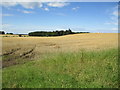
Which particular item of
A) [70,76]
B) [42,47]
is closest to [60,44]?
[42,47]

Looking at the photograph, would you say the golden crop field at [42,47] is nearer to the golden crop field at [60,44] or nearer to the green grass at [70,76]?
the golden crop field at [60,44]

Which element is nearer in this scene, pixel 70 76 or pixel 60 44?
pixel 70 76

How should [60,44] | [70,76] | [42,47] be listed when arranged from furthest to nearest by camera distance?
[60,44], [42,47], [70,76]

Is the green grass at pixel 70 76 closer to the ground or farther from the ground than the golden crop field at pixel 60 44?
closer to the ground

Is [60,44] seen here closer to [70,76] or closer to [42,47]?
[42,47]

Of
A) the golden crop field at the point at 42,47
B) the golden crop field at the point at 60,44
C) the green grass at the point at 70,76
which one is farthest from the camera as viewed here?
the golden crop field at the point at 60,44

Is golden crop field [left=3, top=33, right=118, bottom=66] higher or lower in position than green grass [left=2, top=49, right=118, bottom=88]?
higher

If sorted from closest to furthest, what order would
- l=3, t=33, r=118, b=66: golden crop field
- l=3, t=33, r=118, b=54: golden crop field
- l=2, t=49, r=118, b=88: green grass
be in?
l=2, t=49, r=118, b=88: green grass < l=3, t=33, r=118, b=66: golden crop field < l=3, t=33, r=118, b=54: golden crop field

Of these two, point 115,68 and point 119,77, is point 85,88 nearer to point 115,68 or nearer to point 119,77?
point 119,77

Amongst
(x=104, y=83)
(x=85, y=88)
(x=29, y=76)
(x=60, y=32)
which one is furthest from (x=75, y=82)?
(x=60, y=32)

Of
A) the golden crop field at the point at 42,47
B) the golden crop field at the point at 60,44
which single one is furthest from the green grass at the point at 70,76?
the golden crop field at the point at 60,44

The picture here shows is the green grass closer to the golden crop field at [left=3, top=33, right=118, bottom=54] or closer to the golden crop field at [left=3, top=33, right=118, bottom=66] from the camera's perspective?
the golden crop field at [left=3, top=33, right=118, bottom=66]

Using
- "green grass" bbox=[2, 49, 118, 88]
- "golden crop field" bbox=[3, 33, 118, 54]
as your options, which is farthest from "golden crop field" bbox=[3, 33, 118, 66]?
"green grass" bbox=[2, 49, 118, 88]

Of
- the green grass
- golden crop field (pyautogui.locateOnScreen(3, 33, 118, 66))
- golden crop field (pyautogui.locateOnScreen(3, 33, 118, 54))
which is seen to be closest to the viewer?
the green grass
